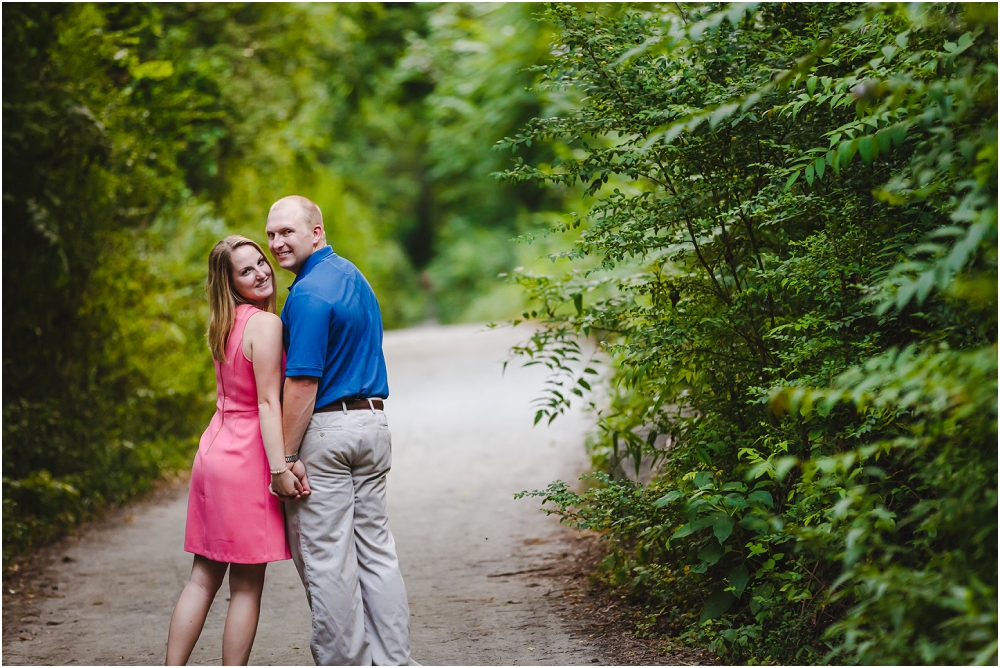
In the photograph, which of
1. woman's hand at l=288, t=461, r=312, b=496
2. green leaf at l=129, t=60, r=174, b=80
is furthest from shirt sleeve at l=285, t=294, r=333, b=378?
green leaf at l=129, t=60, r=174, b=80

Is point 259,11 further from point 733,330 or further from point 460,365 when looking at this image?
point 733,330

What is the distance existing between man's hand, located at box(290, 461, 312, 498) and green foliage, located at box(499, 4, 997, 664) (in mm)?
1201

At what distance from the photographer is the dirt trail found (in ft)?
15.2

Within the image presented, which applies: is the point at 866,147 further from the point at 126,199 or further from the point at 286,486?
A: the point at 126,199

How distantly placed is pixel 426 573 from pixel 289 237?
2.89 metres

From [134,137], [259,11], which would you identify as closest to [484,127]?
[259,11]

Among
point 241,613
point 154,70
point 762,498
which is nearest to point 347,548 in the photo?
point 241,613

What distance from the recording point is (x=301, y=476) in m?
3.68

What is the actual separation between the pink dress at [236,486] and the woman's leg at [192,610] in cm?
9

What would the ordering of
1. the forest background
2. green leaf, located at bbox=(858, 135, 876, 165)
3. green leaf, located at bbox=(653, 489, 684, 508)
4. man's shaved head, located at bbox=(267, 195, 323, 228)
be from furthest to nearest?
green leaf, located at bbox=(653, 489, 684, 508) → man's shaved head, located at bbox=(267, 195, 323, 228) → green leaf, located at bbox=(858, 135, 876, 165) → the forest background

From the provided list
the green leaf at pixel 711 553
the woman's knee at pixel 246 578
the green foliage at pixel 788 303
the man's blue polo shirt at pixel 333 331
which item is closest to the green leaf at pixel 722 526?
the green foliage at pixel 788 303

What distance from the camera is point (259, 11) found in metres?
11.7

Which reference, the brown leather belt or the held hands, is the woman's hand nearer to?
the held hands

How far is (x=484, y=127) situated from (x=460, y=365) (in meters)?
7.80
